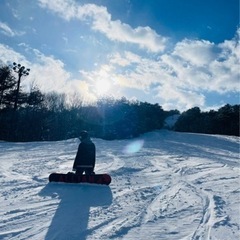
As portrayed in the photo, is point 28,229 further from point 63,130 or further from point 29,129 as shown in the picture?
point 63,130

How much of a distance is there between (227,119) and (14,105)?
20363mm

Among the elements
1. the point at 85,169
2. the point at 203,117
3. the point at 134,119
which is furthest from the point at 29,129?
the point at 85,169

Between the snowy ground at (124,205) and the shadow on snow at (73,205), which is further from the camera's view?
the snowy ground at (124,205)

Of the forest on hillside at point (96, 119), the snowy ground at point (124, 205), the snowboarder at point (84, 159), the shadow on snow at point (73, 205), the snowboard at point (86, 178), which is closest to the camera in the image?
the shadow on snow at point (73, 205)

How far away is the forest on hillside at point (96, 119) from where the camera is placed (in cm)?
2528

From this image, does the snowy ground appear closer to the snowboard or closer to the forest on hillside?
the snowboard

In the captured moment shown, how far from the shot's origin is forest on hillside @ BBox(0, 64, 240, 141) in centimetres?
2528

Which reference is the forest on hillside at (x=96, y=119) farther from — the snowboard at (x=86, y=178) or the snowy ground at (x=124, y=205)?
the snowboard at (x=86, y=178)

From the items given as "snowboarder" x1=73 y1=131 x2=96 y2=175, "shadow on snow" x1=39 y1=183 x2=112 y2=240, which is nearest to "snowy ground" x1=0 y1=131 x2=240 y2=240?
"shadow on snow" x1=39 y1=183 x2=112 y2=240

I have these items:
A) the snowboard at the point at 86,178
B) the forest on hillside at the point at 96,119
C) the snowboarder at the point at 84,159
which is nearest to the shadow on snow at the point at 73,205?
the snowboard at the point at 86,178

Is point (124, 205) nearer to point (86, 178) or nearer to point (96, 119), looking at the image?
point (86, 178)

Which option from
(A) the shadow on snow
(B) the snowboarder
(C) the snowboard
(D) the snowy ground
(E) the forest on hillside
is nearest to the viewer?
(A) the shadow on snow

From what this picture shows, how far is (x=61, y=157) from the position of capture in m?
13.4

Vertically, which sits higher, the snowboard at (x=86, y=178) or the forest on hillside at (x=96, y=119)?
the forest on hillside at (x=96, y=119)
